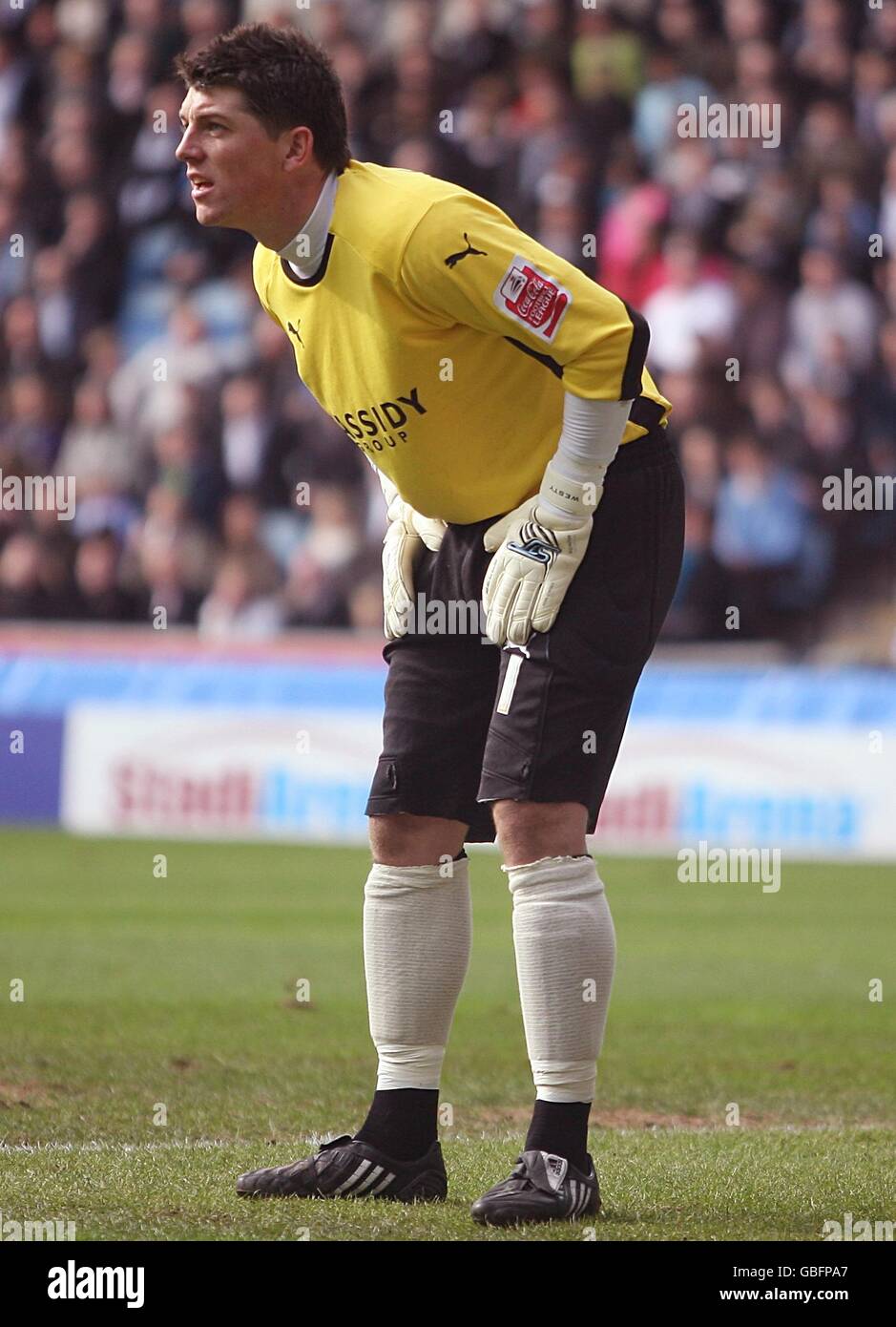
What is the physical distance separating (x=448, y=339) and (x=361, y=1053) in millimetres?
2877

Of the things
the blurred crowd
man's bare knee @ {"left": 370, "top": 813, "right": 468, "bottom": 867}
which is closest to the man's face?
man's bare knee @ {"left": 370, "top": 813, "right": 468, "bottom": 867}

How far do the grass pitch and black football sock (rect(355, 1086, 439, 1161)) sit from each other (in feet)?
0.49

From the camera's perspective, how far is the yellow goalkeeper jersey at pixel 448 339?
12.7 feet

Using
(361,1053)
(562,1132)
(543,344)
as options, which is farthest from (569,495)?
(361,1053)

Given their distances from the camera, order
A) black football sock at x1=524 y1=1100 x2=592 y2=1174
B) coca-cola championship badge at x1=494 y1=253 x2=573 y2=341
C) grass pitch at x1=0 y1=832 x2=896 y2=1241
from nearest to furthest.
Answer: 1. coca-cola championship badge at x1=494 y1=253 x2=573 y2=341
2. black football sock at x1=524 y1=1100 x2=592 y2=1174
3. grass pitch at x1=0 y1=832 x2=896 y2=1241

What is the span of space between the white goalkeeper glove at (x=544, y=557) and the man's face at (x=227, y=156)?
81 cm

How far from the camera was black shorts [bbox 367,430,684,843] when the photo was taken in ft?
13.2

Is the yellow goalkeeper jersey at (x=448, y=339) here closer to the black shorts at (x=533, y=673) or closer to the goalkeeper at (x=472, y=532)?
the goalkeeper at (x=472, y=532)

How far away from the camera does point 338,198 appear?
13.4 feet

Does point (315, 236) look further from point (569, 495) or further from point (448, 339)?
point (569, 495)

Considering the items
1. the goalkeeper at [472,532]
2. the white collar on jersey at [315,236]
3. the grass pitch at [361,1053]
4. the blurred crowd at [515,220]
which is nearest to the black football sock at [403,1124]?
the goalkeeper at [472,532]

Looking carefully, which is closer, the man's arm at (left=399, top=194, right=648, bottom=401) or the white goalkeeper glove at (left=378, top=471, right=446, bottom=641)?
the man's arm at (left=399, top=194, right=648, bottom=401)

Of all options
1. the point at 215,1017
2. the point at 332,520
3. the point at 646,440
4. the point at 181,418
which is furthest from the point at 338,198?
the point at 181,418

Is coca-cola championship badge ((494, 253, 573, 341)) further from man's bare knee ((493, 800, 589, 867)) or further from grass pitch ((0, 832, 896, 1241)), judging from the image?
grass pitch ((0, 832, 896, 1241))
